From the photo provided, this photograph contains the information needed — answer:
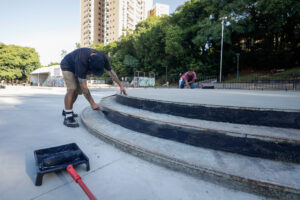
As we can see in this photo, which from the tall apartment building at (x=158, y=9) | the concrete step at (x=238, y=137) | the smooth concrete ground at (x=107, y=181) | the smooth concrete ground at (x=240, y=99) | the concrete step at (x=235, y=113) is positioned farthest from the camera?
the tall apartment building at (x=158, y=9)

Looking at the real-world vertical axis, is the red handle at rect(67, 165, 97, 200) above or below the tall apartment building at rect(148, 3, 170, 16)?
below

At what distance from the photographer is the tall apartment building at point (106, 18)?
188 feet

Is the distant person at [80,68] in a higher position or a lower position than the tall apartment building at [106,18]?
lower

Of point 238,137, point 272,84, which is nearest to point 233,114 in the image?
point 238,137

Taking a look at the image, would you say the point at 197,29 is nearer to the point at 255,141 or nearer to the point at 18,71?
the point at 255,141

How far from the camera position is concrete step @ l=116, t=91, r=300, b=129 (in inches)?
63.1

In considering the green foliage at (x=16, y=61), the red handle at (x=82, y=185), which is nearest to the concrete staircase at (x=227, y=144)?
the red handle at (x=82, y=185)

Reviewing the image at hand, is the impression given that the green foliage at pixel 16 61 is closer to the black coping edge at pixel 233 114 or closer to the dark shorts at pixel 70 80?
the dark shorts at pixel 70 80

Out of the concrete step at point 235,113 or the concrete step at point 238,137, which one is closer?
the concrete step at point 238,137

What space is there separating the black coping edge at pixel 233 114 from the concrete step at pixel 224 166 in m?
0.53

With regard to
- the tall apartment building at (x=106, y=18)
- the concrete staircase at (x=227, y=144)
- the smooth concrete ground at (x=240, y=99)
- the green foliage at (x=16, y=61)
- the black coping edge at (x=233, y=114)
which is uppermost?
the tall apartment building at (x=106, y=18)

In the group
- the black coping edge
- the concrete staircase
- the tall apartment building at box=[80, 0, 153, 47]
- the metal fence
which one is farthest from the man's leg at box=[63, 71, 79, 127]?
the tall apartment building at box=[80, 0, 153, 47]

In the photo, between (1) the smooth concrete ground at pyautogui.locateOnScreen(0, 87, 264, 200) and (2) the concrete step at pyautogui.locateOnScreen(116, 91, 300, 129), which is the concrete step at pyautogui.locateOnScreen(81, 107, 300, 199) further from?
(2) the concrete step at pyautogui.locateOnScreen(116, 91, 300, 129)

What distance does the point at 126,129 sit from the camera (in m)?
2.20
